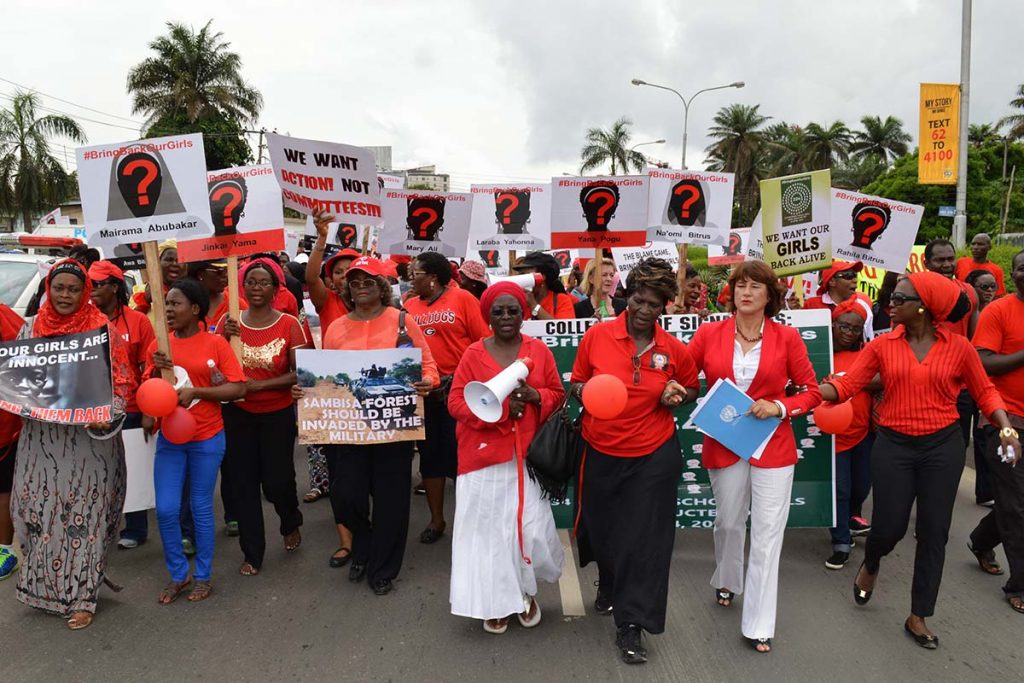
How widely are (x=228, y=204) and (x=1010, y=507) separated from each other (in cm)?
548

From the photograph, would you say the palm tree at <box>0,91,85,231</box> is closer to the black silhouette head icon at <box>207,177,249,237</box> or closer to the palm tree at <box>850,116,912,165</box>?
the black silhouette head icon at <box>207,177,249,237</box>

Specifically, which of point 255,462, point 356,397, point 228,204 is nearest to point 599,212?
point 228,204

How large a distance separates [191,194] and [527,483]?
2678mm

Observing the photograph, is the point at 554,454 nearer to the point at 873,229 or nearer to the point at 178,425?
the point at 178,425

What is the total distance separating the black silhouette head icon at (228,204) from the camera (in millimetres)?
5848

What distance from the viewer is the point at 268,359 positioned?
4879 mm

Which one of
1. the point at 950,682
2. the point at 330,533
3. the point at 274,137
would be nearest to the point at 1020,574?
the point at 950,682

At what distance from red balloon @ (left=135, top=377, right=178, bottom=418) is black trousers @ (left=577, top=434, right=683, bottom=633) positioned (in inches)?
87.7

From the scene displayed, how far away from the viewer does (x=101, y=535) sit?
14.1 feet

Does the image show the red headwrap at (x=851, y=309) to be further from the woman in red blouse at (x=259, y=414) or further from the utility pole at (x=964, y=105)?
the utility pole at (x=964, y=105)

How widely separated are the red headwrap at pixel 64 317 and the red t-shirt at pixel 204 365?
0.39 metres

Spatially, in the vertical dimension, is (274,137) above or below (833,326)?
above

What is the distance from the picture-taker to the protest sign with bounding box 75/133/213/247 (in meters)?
4.64

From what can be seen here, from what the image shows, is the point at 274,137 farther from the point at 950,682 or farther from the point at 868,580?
the point at 950,682
